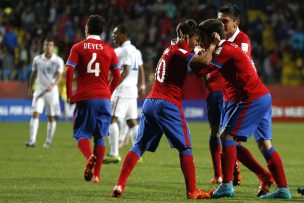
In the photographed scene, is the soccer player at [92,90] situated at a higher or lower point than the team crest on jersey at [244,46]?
lower

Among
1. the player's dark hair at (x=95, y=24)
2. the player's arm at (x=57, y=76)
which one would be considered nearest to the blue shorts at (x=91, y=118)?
the player's dark hair at (x=95, y=24)

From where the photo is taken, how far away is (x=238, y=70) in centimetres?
1007

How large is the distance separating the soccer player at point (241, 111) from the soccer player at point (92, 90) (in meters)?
2.53

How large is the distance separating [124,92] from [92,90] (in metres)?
4.43

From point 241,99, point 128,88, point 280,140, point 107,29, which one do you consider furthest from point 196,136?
point 241,99

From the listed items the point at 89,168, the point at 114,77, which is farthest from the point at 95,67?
the point at 89,168

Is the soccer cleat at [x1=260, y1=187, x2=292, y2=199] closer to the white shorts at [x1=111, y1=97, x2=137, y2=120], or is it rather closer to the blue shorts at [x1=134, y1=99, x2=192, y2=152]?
the blue shorts at [x1=134, y1=99, x2=192, y2=152]

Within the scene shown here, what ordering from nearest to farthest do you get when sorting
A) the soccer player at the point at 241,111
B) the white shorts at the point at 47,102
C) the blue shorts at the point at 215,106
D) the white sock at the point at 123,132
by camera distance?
the soccer player at the point at 241,111 → the blue shorts at the point at 215,106 → the white sock at the point at 123,132 → the white shorts at the point at 47,102

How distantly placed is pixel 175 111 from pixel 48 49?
991 cm

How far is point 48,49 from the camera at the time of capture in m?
19.7

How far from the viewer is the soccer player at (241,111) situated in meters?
9.95

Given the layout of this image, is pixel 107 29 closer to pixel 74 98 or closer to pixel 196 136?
pixel 196 136

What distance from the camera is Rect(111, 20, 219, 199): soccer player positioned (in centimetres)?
1012

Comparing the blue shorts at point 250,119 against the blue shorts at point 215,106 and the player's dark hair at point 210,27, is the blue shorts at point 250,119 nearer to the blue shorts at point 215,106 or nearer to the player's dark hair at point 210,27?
the player's dark hair at point 210,27
